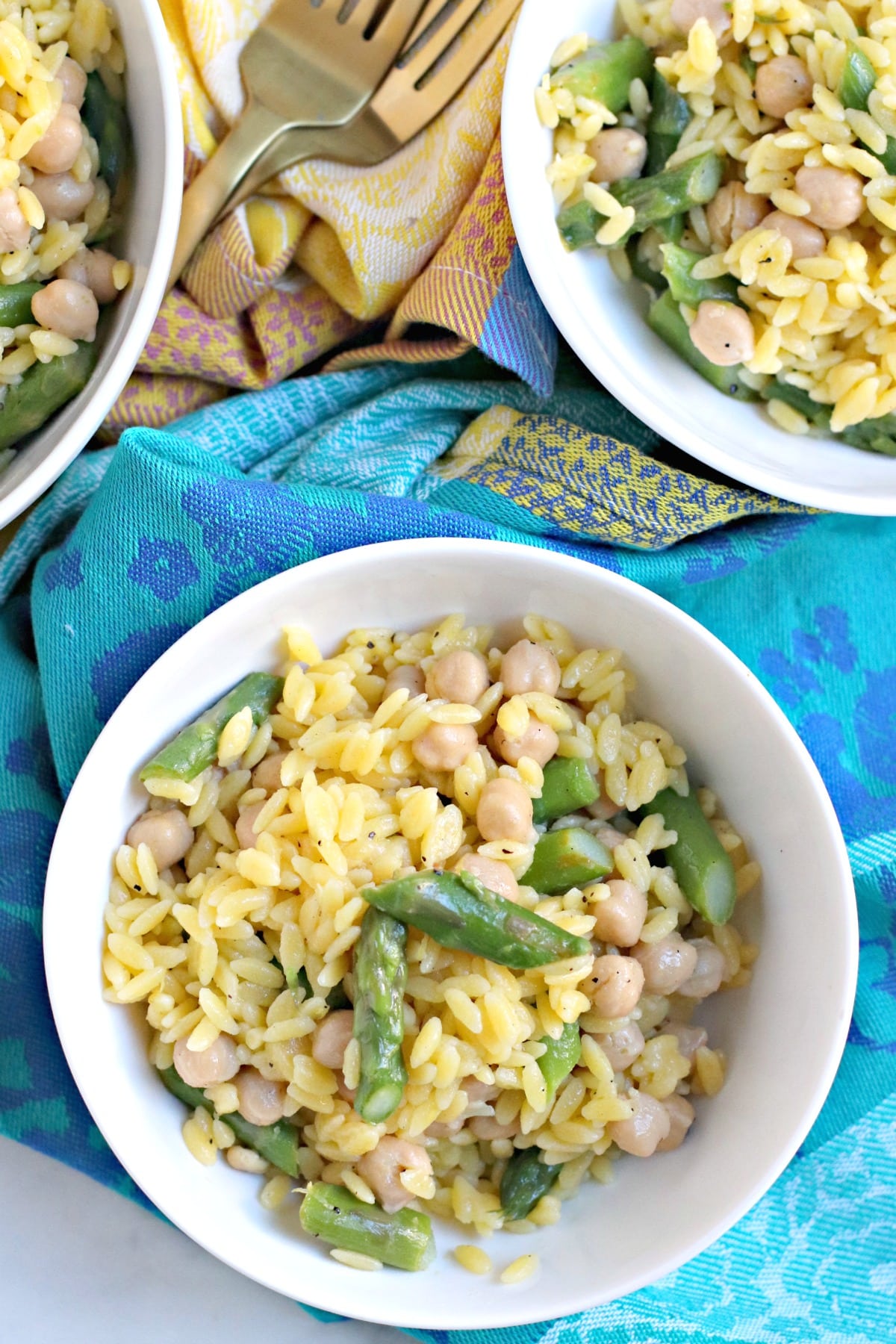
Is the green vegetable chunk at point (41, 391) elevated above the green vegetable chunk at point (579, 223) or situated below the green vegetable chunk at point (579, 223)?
below

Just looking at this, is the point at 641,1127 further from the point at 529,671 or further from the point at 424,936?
the point at 529,671

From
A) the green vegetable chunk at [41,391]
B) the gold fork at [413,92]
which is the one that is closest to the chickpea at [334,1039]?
the green vegetable chunk at [41,391]

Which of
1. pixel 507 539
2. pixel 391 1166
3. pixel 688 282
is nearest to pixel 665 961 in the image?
pixel 391 1166

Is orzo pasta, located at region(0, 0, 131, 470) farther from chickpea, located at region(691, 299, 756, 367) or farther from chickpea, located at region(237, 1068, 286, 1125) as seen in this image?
chickpea, located at region(237, 1068, 286, 1125)

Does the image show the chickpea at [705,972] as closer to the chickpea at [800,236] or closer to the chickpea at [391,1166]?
the chickpea at [391,1166]

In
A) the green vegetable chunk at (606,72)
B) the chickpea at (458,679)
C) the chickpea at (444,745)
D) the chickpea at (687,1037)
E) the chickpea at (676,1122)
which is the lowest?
the chickpea at (676,1122)

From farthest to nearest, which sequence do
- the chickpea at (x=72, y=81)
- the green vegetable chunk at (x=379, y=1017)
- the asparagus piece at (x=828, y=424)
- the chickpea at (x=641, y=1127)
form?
the asparagus piece at (x=828, y=424) < the chickpea at (x=72, y=81) < the chickpea at (x=641, y=1127) < the green vegetable chunk at (x=379, y=1017)
